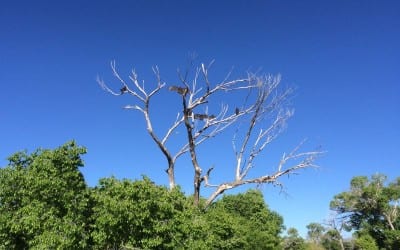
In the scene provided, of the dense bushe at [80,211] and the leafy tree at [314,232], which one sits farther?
the leafy tree at [314,232]

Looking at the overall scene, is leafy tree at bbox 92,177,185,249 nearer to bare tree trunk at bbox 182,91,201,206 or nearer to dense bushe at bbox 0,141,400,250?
dense bushe at bbox 0,141,400,250

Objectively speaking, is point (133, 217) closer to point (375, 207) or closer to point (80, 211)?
point (80, 211)

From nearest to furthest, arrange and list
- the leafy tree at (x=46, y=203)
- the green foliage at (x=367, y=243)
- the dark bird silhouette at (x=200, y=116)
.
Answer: the leafy tree at (x=46, y=203), the dark bird silhouette at (x=200, y=116), the green foliage at (x=367, y=243)

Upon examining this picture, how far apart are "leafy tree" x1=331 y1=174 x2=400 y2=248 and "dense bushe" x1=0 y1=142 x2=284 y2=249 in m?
40.5

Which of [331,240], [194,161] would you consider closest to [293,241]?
[331,240]

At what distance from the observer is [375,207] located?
5359 cm

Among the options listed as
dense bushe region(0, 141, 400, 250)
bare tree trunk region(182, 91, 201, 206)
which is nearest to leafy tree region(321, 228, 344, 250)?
bare tree trunk region(182, 91, 201, 206)

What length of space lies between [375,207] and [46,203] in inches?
1797

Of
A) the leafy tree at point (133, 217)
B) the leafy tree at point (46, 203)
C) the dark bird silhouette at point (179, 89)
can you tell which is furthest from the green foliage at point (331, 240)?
the leafy tree at point (46, 203)

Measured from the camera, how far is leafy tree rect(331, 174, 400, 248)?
5265 cm

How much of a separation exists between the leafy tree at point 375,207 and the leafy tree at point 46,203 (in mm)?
42895

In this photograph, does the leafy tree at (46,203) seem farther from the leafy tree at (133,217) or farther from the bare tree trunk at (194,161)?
the bare tree trunk at (194,161)

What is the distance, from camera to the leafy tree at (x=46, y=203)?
49.6ft

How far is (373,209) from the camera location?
53969mm
